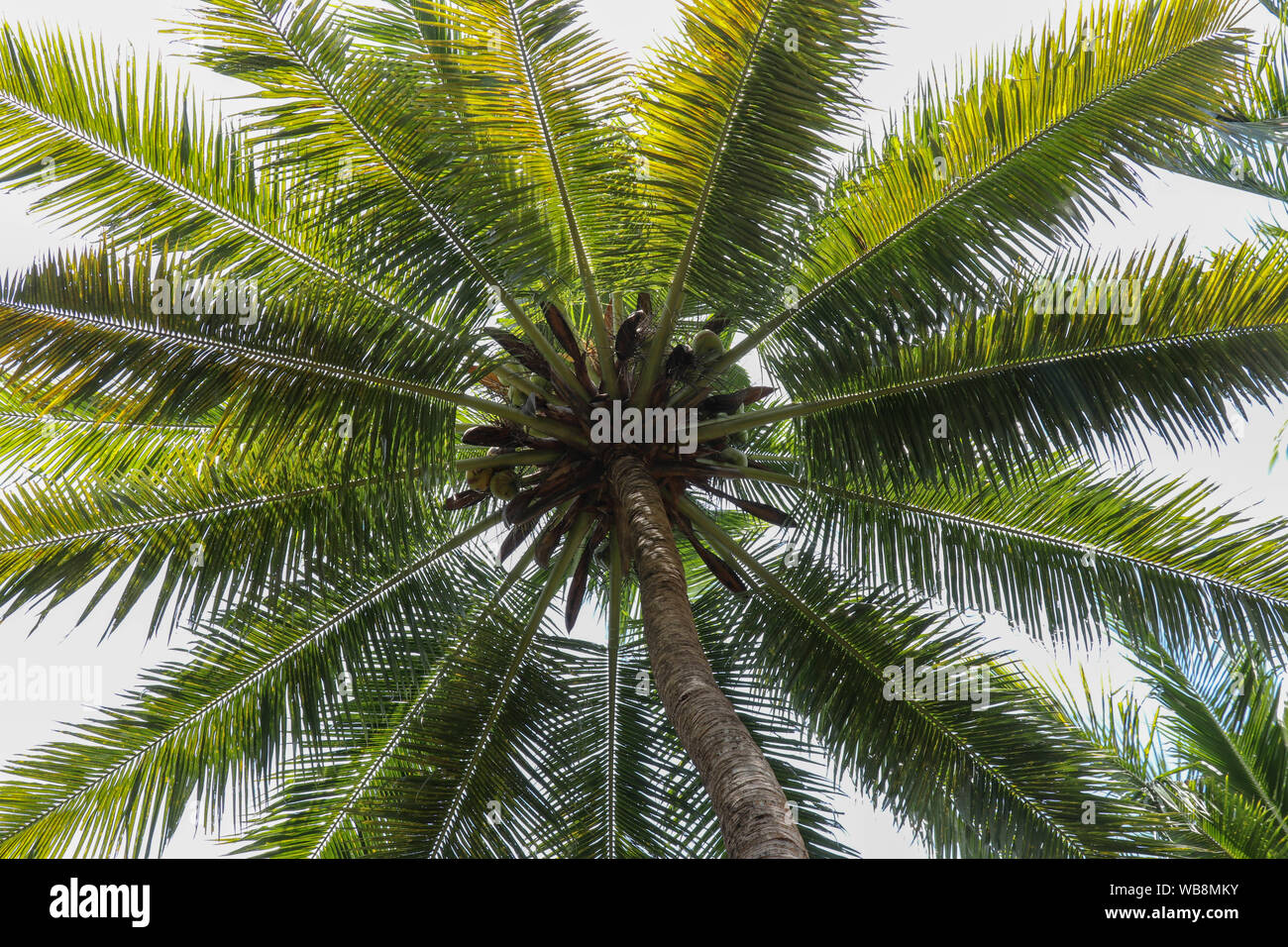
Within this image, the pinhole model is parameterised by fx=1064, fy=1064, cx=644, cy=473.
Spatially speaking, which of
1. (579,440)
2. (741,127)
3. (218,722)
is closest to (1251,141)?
(741,127)

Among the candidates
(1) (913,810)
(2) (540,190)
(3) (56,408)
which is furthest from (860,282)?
(3) (56,408)

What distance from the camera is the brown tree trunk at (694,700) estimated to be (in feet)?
13.0

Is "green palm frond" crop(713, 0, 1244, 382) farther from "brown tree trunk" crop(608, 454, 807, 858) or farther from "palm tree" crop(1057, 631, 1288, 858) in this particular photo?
"palm tree" crop(1057, 631, 1288, 858)

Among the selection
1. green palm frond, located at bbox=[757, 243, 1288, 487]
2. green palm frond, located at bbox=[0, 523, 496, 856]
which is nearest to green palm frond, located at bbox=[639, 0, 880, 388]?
green palm frond, located at bbox=[757, 243, 1288, 487]

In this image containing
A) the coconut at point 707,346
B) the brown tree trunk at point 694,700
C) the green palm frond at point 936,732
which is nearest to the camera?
the brown tree trunk at point 694,700

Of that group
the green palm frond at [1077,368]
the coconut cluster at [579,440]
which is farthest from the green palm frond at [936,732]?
the green palm frond at [1077,368]

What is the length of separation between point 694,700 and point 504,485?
1.94 metres

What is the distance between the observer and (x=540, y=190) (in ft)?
21.1

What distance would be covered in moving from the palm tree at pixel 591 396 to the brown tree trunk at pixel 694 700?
44mm

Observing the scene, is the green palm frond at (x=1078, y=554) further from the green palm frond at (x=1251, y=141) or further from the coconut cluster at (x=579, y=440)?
the green palm frond at (x=1251, y=141)

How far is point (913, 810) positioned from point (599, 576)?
3102 mm

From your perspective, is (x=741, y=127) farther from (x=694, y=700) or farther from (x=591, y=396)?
(x=694, y=700)

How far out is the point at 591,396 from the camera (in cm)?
645
